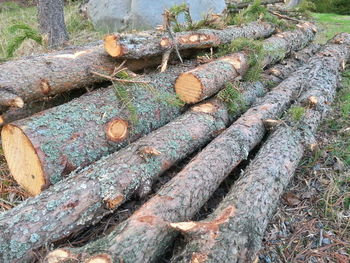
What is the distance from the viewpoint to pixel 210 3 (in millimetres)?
7613

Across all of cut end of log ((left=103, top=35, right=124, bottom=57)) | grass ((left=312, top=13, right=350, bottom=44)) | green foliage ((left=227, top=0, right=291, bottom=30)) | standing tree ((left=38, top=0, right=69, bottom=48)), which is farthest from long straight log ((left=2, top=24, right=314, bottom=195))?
grass ((left=312, top=13, right=350, bottom=44))

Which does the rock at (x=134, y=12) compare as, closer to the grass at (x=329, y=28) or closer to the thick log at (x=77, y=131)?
the grass at (x=329, y=28)

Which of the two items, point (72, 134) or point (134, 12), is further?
point (134, 12)

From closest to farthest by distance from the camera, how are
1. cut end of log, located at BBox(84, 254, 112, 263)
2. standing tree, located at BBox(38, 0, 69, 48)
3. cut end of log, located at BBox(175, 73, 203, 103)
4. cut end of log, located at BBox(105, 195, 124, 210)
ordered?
cut end of log, located at BBox(84, 254, 112, 263)
cut end of log, located at BBox(105, 195, 124, 210)
cut end of log, located at BBox(175, 73, 203, 103)
standing tree, located at BBox(38, 0, 69, 48)

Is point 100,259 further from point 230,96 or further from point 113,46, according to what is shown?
point 230,96

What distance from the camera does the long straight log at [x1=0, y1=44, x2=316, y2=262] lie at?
1990mm

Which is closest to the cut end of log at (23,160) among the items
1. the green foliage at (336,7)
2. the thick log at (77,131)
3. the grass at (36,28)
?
the thick log at (77,131)

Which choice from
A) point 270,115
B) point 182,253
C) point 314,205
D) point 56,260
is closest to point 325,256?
point 314,205

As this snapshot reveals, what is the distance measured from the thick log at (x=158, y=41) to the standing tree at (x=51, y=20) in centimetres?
289

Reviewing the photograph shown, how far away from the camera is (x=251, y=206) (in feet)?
7.13

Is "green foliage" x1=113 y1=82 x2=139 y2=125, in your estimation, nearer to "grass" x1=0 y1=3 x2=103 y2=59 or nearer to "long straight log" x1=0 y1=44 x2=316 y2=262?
"long straight log" x1=0 y1=44 x2=316 y2=262

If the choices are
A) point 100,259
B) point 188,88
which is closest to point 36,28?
point 188,88

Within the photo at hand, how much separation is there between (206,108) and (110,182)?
1.37 m

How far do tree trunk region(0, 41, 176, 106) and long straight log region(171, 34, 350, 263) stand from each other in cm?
164
